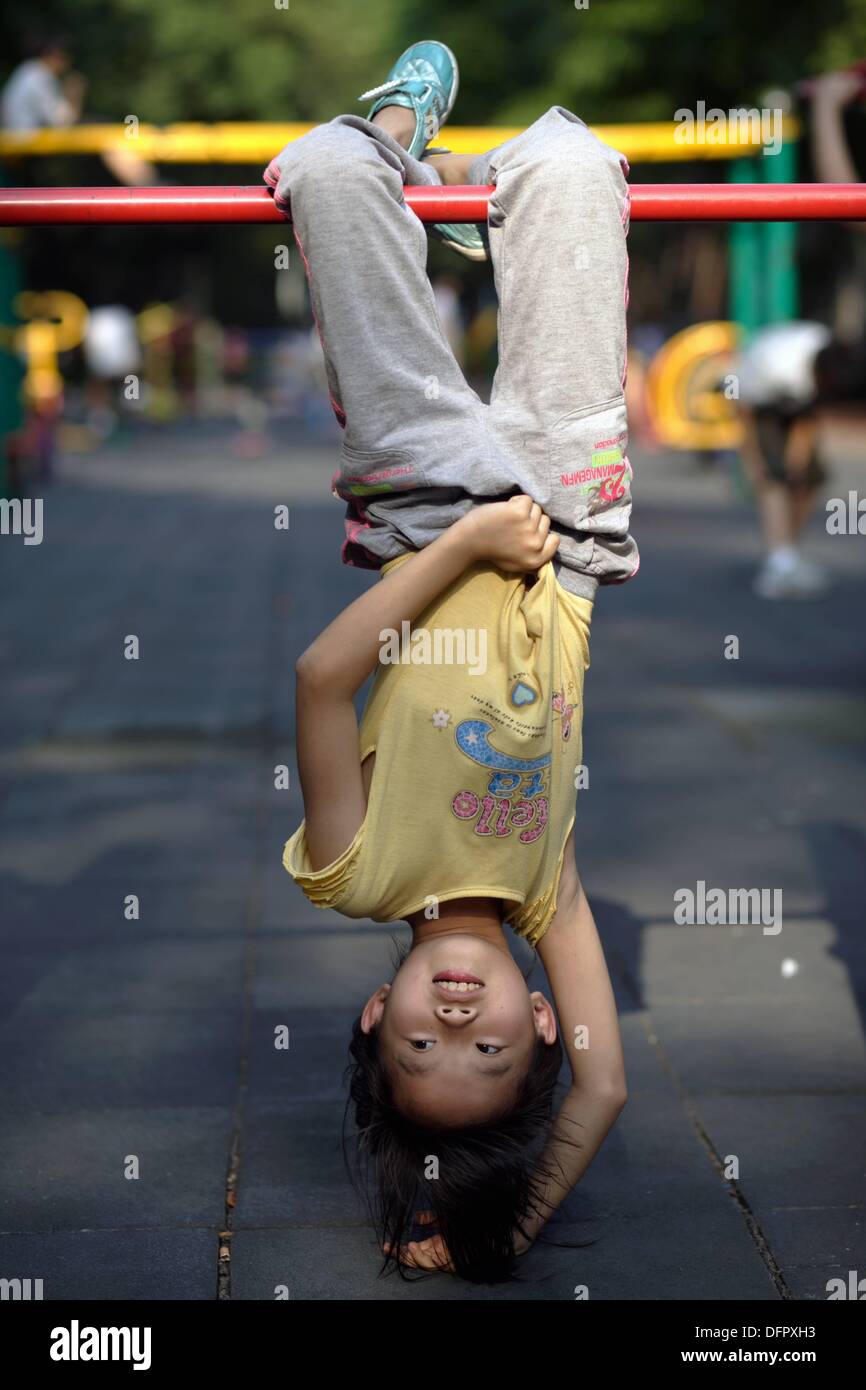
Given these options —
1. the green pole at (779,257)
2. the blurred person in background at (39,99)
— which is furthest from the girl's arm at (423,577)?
the green pole at (779,257)

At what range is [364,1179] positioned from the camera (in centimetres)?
292

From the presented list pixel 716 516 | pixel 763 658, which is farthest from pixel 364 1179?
pixel 716 516

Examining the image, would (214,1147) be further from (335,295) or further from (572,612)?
(335,295)

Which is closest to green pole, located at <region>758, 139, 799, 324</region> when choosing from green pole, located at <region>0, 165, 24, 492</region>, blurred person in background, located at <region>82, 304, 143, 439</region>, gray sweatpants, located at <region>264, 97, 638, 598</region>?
green pole, located at <region>0, 165, 24, 492</region>

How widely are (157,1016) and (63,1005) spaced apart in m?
0.22

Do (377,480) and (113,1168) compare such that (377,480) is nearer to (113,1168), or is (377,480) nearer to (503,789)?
(503,789)

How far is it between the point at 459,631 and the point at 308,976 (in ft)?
5.35

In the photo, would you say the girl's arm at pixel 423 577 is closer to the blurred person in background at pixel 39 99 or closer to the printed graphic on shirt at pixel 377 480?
the printed graphic on shirt at pixel 377 480

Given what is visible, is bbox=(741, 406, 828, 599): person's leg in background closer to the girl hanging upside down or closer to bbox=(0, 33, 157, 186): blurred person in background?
bbox=(0, 33, 157, 186): blurred person in background

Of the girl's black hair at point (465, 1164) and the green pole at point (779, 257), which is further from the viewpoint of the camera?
the green pole at point (779, 257)

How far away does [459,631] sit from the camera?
2477mm

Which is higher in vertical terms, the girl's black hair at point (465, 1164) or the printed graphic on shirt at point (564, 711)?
the printed graphic on shirt at point (564, 711)

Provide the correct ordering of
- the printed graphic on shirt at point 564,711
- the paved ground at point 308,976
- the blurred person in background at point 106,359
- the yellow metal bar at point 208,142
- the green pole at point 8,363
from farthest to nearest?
1. the blurred person in background at point 106,359
2. the green pole at point 8,363
3. the yellow metal bar at point 208,142
4. the paved ground at point 308,976
5. the printed graphic on shirt at point 564,711

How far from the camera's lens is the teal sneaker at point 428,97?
2.74 meters
